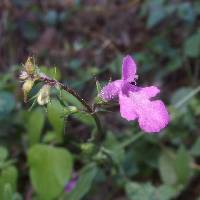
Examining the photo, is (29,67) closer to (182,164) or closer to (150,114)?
(150,114)

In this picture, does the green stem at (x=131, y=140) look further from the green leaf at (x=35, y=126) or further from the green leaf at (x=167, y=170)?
the green leaf at (x=35, y=126)

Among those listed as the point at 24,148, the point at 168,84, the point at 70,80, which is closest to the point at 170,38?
the point at 168,84

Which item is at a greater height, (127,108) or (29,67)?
(29,67)

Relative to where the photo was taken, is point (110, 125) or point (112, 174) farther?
point (110, 125)

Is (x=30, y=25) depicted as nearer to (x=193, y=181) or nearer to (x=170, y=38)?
(x=170, y=38)

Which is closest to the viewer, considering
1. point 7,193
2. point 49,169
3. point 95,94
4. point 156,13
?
point 7,193

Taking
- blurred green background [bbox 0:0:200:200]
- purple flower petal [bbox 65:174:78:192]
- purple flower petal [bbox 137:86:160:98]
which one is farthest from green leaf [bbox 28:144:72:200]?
purple flower petal [bbox 137:86:160:98]

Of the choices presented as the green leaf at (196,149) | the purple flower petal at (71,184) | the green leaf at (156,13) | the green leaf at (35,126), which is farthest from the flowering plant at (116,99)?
the green leaf at (156,13)

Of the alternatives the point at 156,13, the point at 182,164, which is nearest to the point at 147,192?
the point at 182,164
